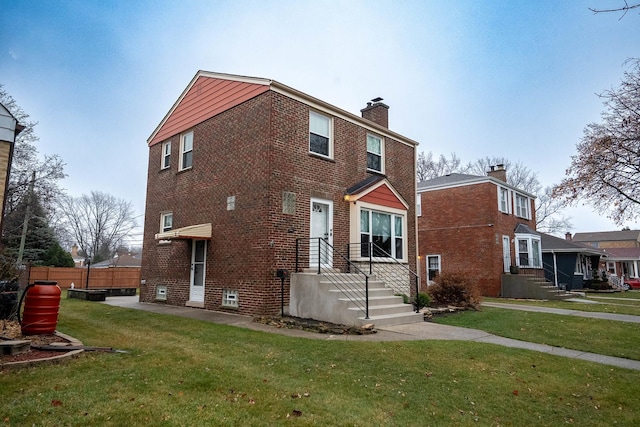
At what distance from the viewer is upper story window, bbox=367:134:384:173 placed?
14062mm

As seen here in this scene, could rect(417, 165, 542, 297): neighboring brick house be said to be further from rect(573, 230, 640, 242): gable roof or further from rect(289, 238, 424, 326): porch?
rect(573, 230, 640, 242): gable roof

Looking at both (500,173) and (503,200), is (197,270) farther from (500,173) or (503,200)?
(500,173)

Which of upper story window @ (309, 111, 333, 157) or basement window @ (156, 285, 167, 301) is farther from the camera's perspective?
basement window @ (156, 285, 167, 301)

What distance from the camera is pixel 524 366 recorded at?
5.77m

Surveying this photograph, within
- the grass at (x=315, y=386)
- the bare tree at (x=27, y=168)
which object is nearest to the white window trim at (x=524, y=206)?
the grass at (x=315, y=386)

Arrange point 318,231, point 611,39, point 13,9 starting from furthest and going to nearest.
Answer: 1. point 318,231
2. point 13,9
3. point 611,39

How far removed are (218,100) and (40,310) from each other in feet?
26.9

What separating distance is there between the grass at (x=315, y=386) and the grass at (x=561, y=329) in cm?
169

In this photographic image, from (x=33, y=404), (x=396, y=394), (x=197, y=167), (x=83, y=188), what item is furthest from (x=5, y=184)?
(x=83, y=188)

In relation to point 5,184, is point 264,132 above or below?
above

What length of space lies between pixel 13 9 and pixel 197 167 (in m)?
6.08

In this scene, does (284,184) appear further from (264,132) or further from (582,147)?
(582,147)

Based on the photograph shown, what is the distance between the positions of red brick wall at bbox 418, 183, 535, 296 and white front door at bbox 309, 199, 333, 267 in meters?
10.8

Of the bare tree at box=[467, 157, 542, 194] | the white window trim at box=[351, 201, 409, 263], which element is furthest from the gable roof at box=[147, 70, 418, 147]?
the bare tree at box=[467, 157, 542, 194]
